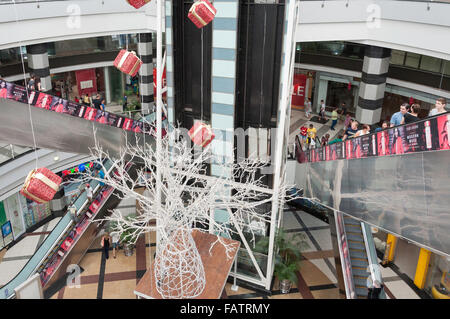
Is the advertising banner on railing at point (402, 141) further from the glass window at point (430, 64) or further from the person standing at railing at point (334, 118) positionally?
the person standing at railing at point (334, 118)

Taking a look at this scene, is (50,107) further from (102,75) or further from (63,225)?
(102,75)

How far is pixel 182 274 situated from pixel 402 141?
4197mm

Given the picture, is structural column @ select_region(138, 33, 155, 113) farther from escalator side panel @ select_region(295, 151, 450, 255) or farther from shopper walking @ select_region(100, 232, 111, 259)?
escalator side panel @ select_region(295, 151, 450, 255)

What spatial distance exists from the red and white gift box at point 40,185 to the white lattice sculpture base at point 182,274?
211cm

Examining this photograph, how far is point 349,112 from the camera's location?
19219 millimetres

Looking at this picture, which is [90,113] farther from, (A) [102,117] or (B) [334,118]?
(B) [334,118]

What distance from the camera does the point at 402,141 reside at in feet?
17.6

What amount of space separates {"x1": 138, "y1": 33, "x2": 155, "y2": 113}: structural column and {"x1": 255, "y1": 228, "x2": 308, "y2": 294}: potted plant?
8.68 meters

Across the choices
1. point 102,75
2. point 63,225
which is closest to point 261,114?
point 63,225

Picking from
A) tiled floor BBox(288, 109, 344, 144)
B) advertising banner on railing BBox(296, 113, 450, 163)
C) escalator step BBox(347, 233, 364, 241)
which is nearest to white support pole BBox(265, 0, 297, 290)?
advertising banner on railing BBox(296, 113, 450, 163)

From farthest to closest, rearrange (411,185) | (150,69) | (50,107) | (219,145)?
(150,69) → (219,145) → (50,107) → (411,185)

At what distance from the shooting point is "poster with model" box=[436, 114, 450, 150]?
4445 millimetres

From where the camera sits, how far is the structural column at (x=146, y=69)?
53.3 feet

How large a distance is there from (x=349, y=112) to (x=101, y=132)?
13.7m
